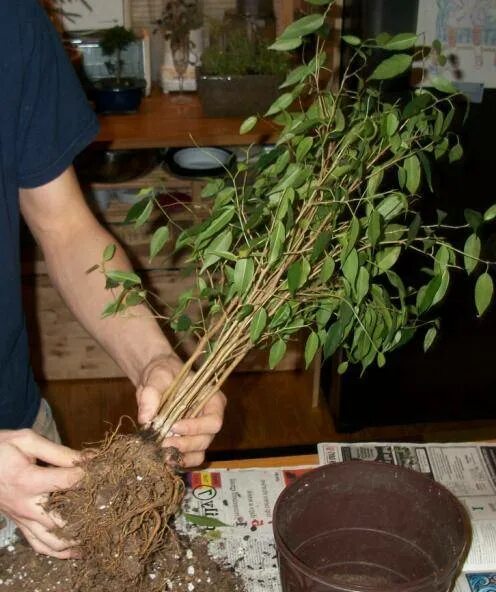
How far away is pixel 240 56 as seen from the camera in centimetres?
210

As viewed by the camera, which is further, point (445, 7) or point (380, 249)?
point (445, 7)

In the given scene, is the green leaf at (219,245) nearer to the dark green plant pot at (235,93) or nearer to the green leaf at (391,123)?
the green leaf at (391,123)

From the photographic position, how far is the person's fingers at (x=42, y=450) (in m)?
0.79

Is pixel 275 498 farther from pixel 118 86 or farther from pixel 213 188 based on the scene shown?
pixel 118 86

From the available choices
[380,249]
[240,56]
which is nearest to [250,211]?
[380,249]

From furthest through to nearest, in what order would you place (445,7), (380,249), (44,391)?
1. (44,391)
2. (445,7)
3. (380,249)

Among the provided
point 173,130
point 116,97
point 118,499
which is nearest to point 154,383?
point 118,499

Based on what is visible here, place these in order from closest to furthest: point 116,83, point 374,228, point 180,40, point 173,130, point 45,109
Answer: point 374,228 < point 45,109 < point 173,130 < point 116,83 < point 180,40

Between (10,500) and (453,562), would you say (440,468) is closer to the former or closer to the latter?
(453,562)

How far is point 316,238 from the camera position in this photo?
2.58ft

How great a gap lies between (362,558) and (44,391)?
1.70 metres

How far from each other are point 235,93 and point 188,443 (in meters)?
1.40

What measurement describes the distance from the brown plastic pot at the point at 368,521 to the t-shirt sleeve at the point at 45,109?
521mm

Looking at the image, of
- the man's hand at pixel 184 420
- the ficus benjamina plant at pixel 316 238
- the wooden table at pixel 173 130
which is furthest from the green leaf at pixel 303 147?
the wooden table at pixel 173 130
